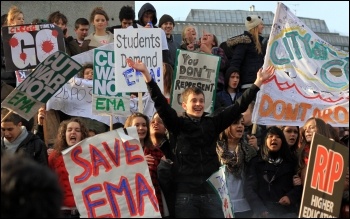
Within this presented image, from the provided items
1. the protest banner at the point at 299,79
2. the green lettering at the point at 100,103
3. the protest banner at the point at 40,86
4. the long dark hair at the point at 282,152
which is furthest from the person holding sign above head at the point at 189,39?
the protest banner at the point at 40,86

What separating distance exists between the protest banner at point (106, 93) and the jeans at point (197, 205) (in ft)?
7.41

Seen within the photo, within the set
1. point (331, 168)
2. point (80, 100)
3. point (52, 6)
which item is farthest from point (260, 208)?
point (52, 6)

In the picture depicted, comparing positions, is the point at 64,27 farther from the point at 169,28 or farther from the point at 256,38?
the point at 256,38

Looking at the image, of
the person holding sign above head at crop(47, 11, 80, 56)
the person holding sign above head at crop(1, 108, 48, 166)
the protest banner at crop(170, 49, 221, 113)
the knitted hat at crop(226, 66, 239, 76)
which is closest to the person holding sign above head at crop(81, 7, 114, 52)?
the person holding sign above head at crop(47, 11, 80, 56)

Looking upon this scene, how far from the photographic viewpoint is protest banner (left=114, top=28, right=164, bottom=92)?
33.1 ft

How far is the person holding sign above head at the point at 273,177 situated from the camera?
29.3 feet

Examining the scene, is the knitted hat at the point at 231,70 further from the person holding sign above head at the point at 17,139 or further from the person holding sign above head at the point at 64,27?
the person holding sign above head at the point at 17,139

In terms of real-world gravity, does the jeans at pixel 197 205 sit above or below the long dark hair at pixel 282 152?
below

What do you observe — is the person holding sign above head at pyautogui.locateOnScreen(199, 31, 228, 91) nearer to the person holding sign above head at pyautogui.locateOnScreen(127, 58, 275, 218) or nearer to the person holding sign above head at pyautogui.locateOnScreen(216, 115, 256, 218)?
the person holding sign above head at pyautogui.locateOnScreen(216, 115, 256, 218)

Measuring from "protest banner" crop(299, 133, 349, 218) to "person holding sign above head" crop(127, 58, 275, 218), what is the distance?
3.61ft

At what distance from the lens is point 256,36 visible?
479 inches

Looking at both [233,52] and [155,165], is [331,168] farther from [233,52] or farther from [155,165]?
[233,52]

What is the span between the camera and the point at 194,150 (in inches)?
317

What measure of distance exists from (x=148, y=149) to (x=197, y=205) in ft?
3.03
